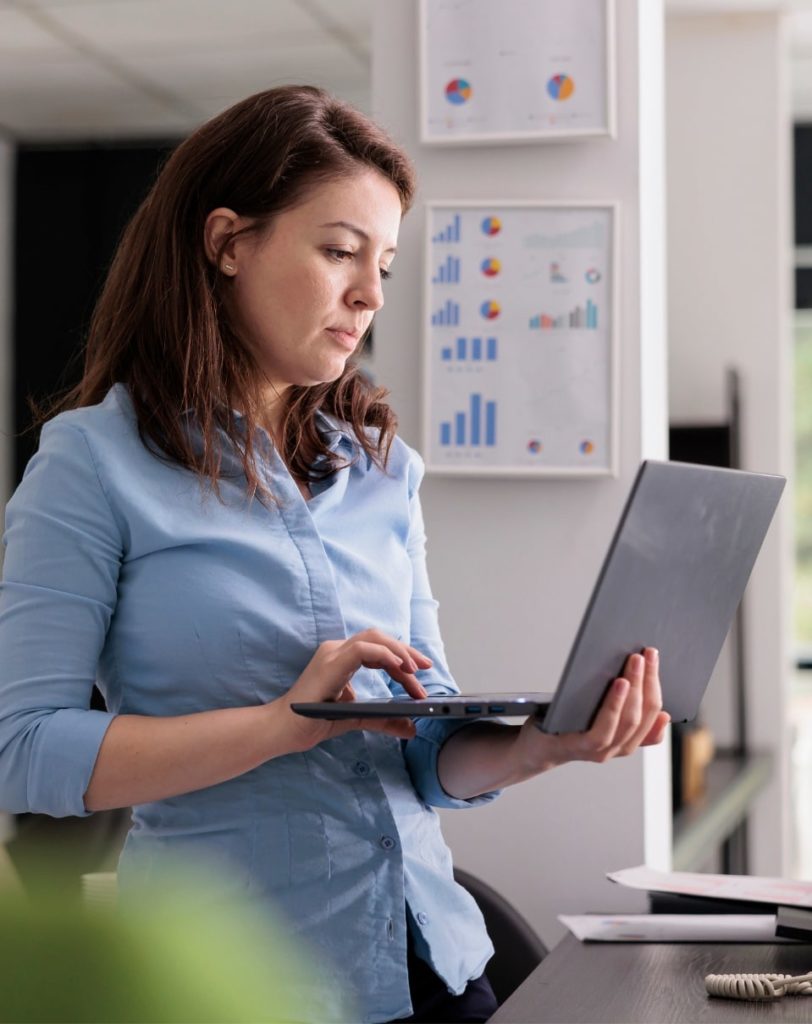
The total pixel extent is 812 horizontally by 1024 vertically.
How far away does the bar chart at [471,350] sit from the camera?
2291 mm

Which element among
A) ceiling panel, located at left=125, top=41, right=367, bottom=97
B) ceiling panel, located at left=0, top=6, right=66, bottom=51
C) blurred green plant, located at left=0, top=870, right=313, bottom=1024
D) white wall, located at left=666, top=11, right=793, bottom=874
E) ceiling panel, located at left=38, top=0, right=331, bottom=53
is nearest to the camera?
blurred green plant, located at left=0, top=870, right=313, bottom=1024

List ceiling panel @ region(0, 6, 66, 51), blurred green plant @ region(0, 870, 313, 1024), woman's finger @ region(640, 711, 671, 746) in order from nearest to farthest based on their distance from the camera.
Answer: blurred green plant @ region(0, 870, 313, 1024) < woman's finger @ region(640, 711, 671, 746) < ceiling panel @ region(0, 6, 66, 51)

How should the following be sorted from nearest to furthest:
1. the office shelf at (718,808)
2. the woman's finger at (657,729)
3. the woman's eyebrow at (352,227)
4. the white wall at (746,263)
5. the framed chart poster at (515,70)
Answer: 1. the woman's finger at (657,729)
2. the woman's eyebrow at (352,227)
3. the framed chart poster at (515,70)
4. the office shelf at (718,808)
5. the white wall at (746,263)

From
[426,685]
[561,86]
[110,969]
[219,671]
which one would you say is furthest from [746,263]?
[110,969]

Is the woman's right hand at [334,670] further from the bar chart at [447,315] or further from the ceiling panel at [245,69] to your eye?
the ceiling panel at [245,69]

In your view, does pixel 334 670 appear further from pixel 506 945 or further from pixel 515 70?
pixel 515 70

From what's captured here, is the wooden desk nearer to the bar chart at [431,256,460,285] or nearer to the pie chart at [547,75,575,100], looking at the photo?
the bar chart at [431,256,460,285]

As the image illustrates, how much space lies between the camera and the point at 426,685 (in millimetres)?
1582

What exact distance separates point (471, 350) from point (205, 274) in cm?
88

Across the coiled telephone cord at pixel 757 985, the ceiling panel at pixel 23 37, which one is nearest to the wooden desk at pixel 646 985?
the coiled telephone cord at pixel 757 985

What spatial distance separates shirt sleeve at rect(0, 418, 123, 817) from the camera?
4.17 ft

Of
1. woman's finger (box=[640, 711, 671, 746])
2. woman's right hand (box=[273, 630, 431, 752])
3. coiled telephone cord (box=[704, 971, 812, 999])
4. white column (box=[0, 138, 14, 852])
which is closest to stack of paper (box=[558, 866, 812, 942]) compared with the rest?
coiled telephone cord (box=[704, 971, 812, 999])

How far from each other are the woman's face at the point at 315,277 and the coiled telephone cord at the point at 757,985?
2.53ft

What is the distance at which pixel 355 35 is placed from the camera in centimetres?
521
